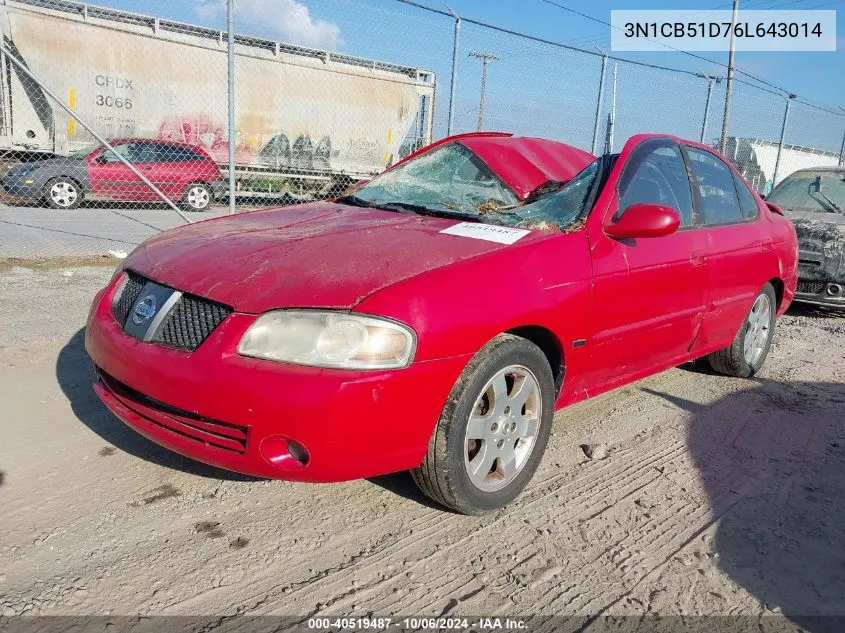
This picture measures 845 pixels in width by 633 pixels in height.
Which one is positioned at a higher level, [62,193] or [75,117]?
[75,117]

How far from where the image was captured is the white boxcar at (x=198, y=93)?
1295 cm

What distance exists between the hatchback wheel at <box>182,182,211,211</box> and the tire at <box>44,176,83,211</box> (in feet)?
6.36

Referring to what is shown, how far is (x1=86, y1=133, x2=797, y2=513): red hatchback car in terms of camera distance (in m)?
2.30

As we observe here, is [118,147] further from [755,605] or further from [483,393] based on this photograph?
[755,605]

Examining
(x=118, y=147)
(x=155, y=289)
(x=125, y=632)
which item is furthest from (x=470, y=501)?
(x=118, y=147)

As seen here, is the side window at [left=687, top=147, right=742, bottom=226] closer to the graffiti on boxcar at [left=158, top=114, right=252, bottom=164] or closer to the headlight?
the headlight

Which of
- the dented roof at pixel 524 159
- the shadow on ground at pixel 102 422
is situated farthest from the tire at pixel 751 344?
the shadow on ground at pixel 102 422

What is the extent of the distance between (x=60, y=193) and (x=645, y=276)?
1159cm

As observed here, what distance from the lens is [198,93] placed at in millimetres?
14977

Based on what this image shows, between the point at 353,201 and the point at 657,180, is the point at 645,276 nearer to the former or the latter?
the point at 657,180

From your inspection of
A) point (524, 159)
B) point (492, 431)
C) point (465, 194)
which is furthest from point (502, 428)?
point (524, 159)

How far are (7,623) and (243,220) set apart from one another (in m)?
2.04

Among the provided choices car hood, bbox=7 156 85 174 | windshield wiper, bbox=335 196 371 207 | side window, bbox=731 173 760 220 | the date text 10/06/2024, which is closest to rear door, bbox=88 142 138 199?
car hood, bbox=7 156 85 174

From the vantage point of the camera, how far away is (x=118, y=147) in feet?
41.3
